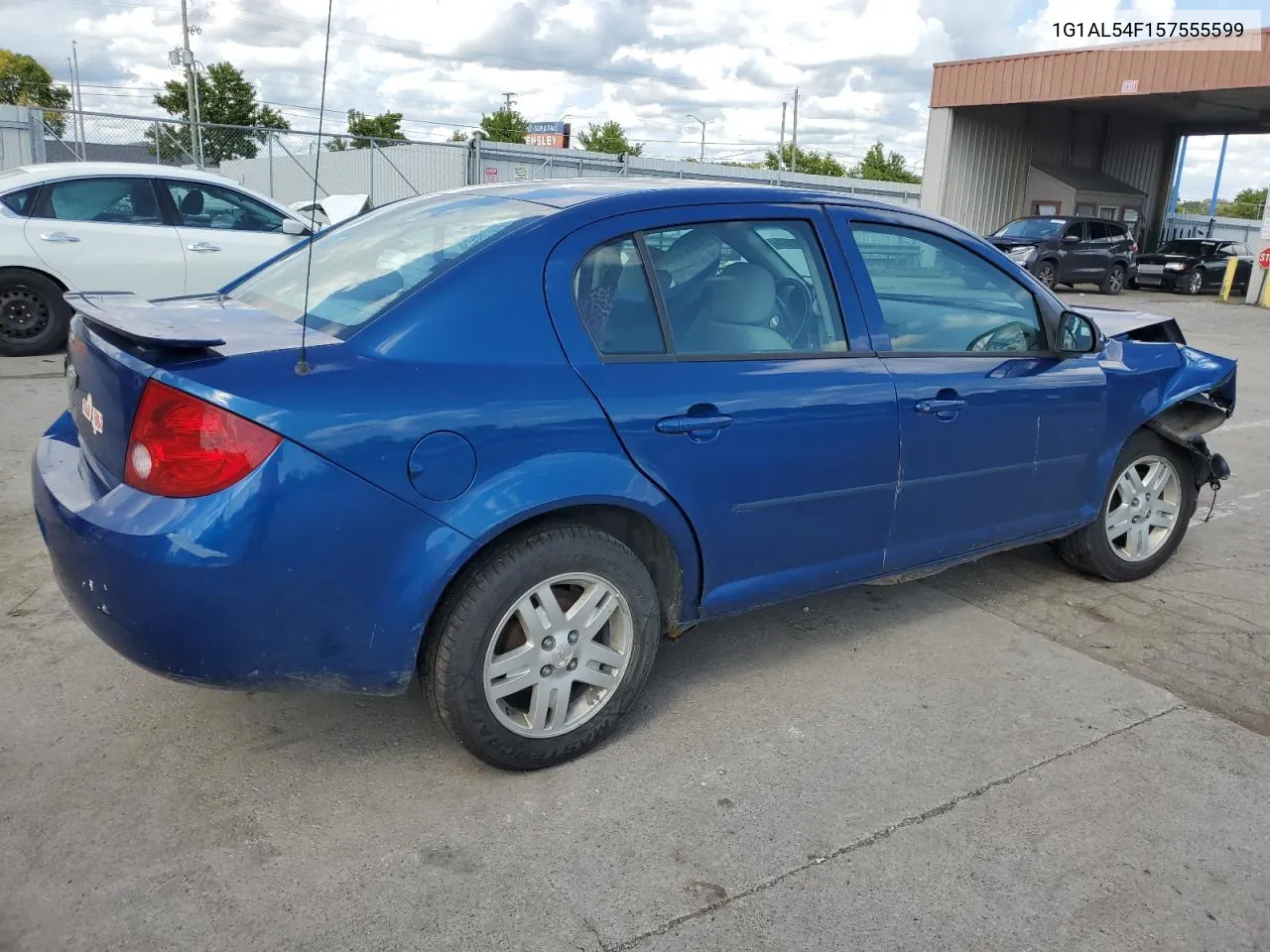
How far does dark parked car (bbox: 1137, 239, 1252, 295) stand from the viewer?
25688 mm

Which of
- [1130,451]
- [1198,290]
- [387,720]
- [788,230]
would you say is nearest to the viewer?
[387,720]

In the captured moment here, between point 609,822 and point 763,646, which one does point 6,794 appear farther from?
point 763,646

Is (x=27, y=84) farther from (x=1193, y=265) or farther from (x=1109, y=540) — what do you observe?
(x=1109, y=540)

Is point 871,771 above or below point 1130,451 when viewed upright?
below

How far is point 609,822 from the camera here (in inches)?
107

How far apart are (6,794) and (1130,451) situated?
424cm

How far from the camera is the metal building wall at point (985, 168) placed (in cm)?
2717

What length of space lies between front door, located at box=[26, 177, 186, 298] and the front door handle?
272 inches

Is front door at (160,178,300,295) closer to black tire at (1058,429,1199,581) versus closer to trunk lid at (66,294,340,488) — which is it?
trunk lid at (66,294,340,488)

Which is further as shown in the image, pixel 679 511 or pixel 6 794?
pixel 679 511

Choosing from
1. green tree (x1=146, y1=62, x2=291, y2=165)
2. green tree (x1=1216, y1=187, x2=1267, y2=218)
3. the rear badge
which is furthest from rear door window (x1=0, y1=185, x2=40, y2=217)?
green tree (x1=1216, y1=187, x2=1267, y2=218)

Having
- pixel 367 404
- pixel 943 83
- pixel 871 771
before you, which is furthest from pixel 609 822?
pixel 943 83

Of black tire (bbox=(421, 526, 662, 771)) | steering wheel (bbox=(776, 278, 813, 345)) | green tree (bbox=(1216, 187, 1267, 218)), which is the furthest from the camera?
green tree (bbox=(1216, 187, 1267, 218))

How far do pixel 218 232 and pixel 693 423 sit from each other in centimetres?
737
